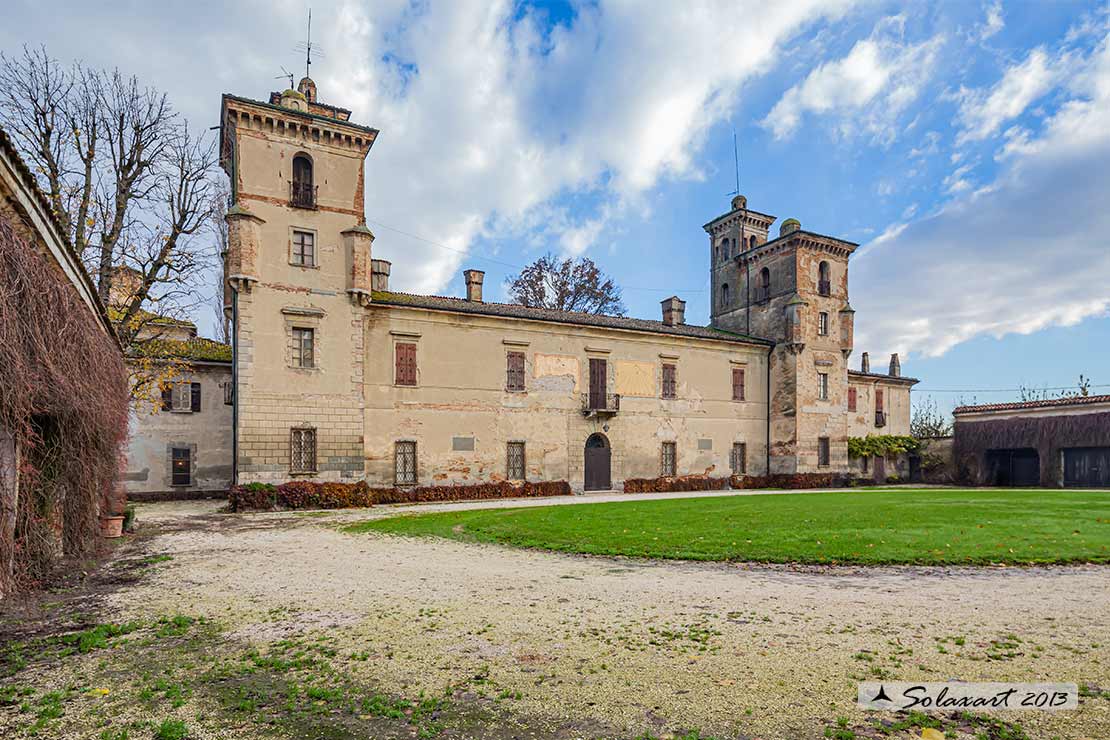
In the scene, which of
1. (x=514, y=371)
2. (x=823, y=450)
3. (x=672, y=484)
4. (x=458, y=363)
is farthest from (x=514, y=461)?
(x=823, y=450)

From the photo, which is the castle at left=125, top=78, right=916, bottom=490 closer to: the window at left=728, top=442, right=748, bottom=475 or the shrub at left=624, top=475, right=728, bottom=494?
the window at left=728, top=442, right=748, bottom=475

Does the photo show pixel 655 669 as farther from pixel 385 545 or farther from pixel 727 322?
pixel 727 322

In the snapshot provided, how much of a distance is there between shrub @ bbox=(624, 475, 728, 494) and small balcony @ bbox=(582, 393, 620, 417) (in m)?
3.36

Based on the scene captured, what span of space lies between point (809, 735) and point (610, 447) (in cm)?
2436

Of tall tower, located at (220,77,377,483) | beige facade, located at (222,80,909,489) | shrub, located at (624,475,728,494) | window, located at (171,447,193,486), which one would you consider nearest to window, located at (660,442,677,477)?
beige facade, located at (222,80,909,489)

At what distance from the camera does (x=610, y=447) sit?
28.0 meters

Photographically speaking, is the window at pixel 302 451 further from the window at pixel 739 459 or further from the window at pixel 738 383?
the window at pixel 738 383

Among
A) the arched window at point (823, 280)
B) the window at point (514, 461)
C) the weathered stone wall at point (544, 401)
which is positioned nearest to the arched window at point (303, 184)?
the weathered stone wall at point (544, 401)

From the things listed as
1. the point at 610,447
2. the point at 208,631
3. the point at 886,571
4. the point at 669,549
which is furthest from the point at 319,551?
the point at 610,447

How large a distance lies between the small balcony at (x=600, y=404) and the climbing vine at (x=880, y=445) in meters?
15.6

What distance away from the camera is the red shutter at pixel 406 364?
2366 centimetres

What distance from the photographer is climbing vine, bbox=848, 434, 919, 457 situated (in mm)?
34875

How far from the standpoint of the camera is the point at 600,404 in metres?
27.8

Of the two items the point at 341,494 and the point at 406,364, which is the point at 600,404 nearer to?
the point at 406,364
